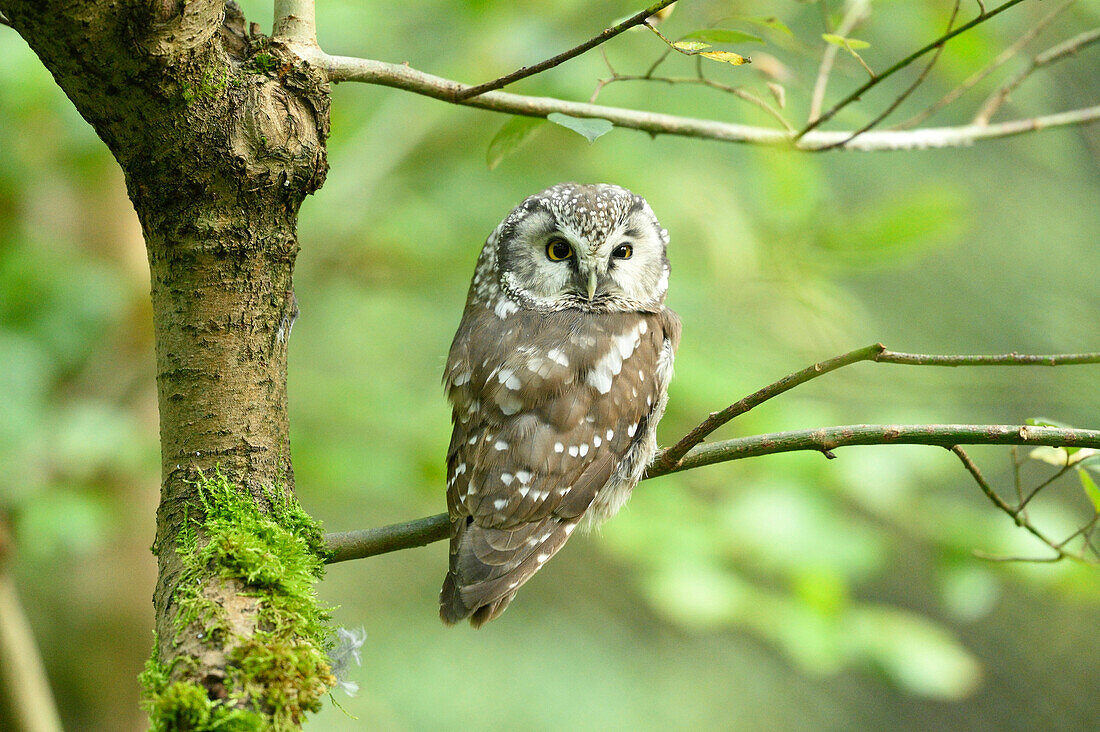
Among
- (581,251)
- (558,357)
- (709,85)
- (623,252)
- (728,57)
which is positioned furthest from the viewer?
(623,252)

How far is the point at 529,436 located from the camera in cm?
217

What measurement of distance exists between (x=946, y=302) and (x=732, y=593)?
3611mm

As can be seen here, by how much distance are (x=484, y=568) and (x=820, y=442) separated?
862 mm

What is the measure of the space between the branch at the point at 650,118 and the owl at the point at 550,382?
585 mm

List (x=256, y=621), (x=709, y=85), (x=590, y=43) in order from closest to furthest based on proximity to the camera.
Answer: (x=256, y=621) → (x=590, y=43) → (x=709, y=85)

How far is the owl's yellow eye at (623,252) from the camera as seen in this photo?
256 centimetres

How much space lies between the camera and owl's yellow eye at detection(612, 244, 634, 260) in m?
2.56

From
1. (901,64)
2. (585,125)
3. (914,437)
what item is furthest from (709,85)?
(914,437)

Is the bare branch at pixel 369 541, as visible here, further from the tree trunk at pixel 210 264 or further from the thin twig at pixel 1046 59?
the thin twig at pixel 1046 59

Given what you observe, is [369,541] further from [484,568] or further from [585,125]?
[585,125]

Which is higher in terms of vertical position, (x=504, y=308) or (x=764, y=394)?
(x=764, y=394)

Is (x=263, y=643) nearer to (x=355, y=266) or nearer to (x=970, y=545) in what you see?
(x=970, y=545)

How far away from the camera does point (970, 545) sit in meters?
2.94

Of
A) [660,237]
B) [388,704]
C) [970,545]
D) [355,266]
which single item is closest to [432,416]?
[355,266]
